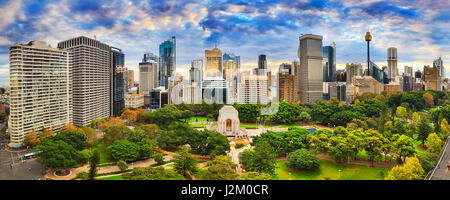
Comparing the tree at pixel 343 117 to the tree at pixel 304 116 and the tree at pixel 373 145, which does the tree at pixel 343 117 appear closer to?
the tree at pixel 304 116

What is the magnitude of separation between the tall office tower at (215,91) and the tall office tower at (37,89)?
12.3 metres

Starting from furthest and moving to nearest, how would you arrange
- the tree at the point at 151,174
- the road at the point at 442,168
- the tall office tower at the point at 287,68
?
the tall office tower at the point at 287,68
the road at the point at 442,168
the tree at the point at 151,174

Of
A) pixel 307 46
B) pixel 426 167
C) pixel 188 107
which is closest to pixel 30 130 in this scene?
pixel 188 107

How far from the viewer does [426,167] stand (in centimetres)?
781

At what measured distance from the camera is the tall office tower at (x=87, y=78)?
53.4 ft

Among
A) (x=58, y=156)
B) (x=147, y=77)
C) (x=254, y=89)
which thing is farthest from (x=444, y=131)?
(x=147, y=77)

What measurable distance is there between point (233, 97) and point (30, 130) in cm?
1663

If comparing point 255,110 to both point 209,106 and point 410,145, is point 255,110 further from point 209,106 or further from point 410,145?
point 410,145

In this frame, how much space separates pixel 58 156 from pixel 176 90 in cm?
1683

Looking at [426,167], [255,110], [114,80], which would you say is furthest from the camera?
[114,80]

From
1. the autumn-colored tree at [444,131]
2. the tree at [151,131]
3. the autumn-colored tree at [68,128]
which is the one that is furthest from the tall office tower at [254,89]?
the autumn-colored tree at [68,128]

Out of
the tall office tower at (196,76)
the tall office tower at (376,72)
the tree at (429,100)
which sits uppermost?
the tall office tower at (376,72)

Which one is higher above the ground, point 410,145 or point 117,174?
point 410,145

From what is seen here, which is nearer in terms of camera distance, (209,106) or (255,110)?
(255,110)
